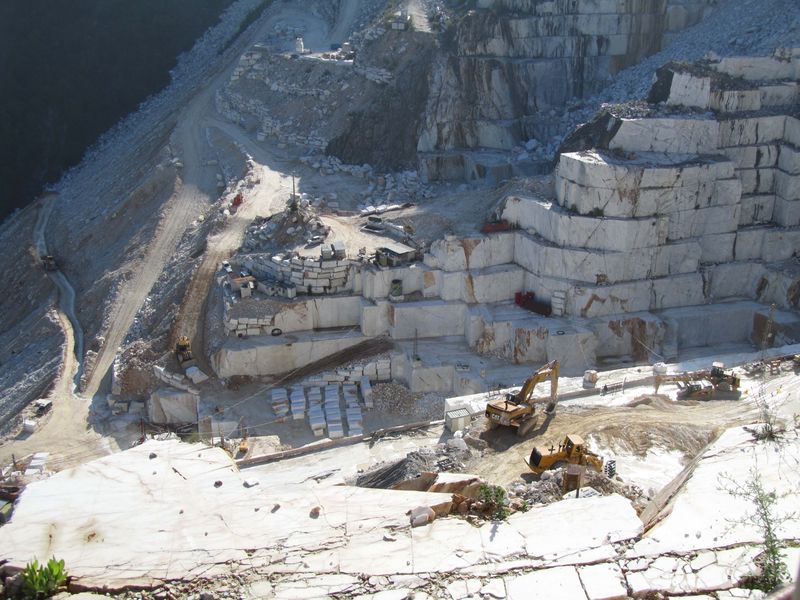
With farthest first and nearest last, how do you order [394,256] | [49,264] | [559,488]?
[49,264] < [394,256] < [559,488]

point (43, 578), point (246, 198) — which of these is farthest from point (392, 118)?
point (43, 578)

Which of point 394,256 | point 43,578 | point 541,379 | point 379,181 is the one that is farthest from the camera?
point 379,181

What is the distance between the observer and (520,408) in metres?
18.0

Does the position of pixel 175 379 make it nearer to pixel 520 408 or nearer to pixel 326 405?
pixel 326 405

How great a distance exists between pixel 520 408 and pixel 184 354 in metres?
10.6

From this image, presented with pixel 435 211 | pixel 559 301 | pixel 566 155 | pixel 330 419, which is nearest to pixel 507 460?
pixel 330 419

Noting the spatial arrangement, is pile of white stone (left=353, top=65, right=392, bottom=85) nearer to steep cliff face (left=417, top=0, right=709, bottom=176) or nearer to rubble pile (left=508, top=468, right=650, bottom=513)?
steep cliff face (left=417, top=0, right=709, bottom=176)

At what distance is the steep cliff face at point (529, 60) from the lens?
34.4 meters

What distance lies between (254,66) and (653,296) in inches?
844

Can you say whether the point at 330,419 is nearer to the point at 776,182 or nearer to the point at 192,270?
the point at 192,270

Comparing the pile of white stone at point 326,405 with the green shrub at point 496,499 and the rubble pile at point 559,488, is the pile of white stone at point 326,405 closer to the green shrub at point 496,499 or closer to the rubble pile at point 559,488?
the rubble pile at point 559,488

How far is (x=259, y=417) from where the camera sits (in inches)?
915

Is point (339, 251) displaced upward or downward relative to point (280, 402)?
upward

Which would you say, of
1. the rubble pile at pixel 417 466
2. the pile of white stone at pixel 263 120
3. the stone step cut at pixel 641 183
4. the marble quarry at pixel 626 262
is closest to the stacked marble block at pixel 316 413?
the marble quarry at pixel 626 262
